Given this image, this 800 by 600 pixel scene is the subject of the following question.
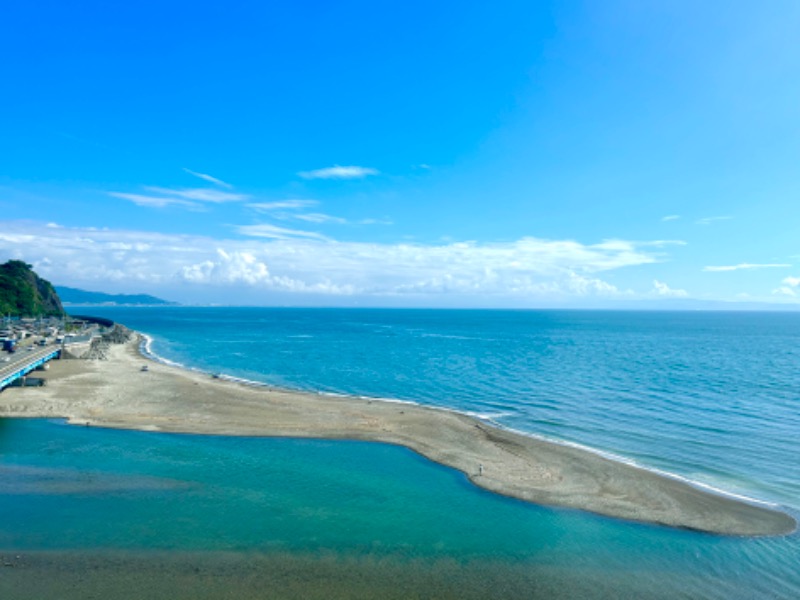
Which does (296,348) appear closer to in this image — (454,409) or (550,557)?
(454,409)

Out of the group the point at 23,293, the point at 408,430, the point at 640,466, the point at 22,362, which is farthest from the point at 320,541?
the point at 23,293

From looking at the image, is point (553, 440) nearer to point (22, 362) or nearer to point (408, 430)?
point (408, 430)

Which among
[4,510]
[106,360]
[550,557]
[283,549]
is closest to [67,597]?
[283,549]

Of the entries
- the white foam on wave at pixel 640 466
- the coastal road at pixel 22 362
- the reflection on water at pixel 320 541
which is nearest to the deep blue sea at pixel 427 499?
the reflection on water at pixel 320 541

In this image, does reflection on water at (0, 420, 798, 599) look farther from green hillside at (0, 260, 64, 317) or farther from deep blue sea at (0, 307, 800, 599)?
green hillside at (0, 260, 64, 317)

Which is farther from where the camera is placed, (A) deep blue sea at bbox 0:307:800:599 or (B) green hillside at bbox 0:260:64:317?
(B) green hillside at bbox 0:260:64:317

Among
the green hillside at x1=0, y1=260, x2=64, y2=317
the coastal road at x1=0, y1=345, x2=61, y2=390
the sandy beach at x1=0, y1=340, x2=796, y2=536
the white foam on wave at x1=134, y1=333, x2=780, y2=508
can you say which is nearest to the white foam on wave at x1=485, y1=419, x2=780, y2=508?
the white foam on wave at x1=134, y1=333, x2=780, y2=508

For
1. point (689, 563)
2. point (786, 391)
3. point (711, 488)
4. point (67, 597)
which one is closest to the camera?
point (67, 597)
